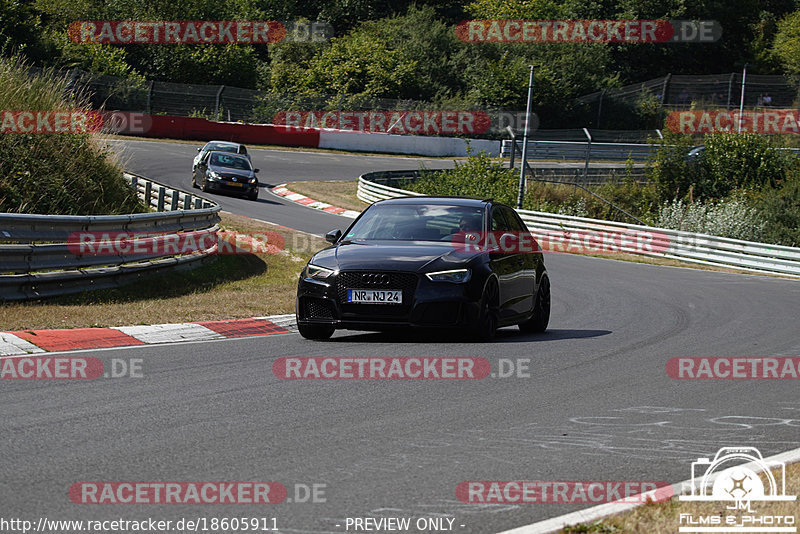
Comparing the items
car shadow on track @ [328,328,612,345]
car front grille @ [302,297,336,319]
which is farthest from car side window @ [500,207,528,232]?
car front grille @ [302,297,336,319]

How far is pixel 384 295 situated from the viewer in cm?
1037

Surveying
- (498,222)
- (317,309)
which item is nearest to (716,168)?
(498,222)

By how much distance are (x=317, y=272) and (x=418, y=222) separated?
1.51 meters

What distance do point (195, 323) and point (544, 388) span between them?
469 centimetres

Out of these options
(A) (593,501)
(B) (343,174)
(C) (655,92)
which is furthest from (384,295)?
(C) (655,92)

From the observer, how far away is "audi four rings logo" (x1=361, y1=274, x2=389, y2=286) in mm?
10383

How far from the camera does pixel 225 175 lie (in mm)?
34812

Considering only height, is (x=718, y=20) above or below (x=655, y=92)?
above

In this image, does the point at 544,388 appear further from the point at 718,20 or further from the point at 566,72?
the point at 718,20

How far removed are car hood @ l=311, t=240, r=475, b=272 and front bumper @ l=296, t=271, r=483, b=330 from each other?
109 mm

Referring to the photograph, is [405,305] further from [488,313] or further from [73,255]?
[73,255]

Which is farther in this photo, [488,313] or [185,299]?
[185,299]

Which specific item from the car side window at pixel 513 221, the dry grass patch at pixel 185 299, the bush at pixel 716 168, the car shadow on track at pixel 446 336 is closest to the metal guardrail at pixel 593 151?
the bush at pixel 716 168

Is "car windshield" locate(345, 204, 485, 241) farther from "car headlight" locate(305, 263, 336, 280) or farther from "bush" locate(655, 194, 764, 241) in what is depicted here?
"bush" locate(655, 194, 764, 241)
